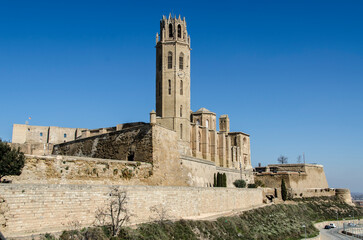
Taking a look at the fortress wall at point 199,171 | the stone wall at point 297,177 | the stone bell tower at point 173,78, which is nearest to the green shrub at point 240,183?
the fortress wall at point 199,171

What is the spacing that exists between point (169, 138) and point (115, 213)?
1014cm

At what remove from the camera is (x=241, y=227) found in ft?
81.8

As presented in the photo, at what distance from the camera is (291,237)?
30.4 m

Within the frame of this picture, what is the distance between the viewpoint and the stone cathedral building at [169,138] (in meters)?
24.1

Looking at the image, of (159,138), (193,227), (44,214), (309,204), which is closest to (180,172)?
(159,138)

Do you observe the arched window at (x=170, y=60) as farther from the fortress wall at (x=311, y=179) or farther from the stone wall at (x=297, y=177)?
the fortress wall at (x=311, y=179)

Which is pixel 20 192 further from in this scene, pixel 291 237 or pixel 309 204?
pixel 309 204

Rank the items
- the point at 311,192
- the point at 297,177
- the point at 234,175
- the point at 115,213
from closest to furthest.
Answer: the point at 115,213, the point at 234,175, the point at 297,177, the point at 311,192

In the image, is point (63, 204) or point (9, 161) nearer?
point (63, 204)

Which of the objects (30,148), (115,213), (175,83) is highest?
(175,83)

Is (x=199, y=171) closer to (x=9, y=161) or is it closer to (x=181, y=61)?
(x=181, y=61)

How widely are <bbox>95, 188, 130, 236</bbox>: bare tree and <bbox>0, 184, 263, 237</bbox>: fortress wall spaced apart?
0.23 metres

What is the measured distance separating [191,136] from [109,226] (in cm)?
3115

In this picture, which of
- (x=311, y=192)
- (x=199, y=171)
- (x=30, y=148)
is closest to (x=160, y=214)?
(x=199, y=171)
